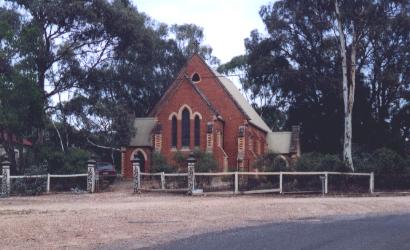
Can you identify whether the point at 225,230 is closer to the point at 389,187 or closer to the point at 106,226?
the point at 106,226

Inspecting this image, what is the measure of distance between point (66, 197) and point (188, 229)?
51.3 ft

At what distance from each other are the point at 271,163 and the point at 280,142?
22142 millimetres

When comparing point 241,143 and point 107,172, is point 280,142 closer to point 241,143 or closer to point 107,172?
point 241,143

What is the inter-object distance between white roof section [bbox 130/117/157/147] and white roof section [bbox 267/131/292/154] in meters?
10.9

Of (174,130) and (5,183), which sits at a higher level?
(174,130)

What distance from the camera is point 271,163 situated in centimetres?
3362

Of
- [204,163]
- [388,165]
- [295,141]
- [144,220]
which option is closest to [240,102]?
[295,141]

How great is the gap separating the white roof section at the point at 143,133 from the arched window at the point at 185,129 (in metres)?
2.54

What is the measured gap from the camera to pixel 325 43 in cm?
5031

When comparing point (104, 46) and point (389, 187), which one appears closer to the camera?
point (389, 187)

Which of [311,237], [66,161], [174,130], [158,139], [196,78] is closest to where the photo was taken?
[311,237]

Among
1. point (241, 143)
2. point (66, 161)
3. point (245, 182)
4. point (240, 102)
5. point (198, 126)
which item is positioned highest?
point (240, 102)

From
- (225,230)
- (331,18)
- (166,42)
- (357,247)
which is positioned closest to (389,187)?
(331,18)

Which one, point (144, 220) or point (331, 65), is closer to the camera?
point (144, 220)
